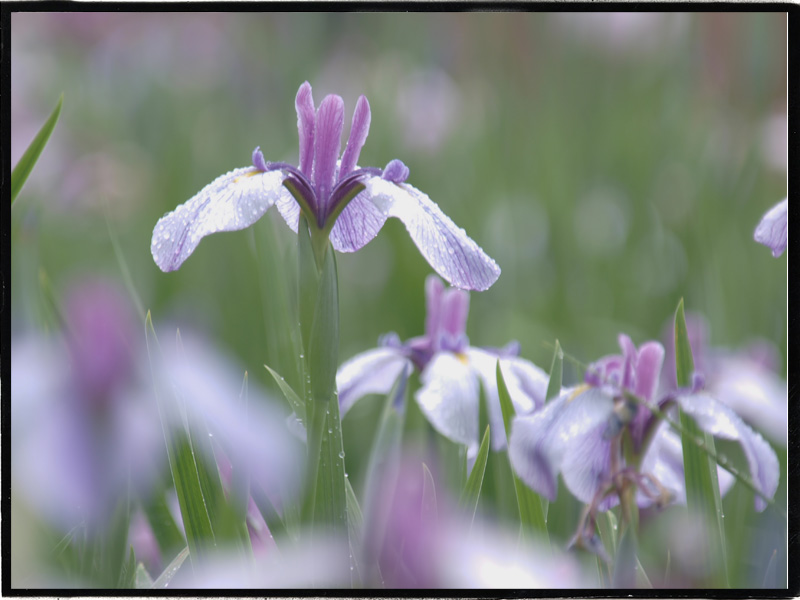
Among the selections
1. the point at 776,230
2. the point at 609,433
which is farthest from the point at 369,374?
the point at 776,230

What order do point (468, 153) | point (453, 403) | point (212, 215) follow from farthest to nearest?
point (468, 153) → point (453, 403) → point (212, 215)

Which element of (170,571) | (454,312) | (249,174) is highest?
(249,174)

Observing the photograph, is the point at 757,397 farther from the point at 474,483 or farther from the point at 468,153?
the point at 468,153

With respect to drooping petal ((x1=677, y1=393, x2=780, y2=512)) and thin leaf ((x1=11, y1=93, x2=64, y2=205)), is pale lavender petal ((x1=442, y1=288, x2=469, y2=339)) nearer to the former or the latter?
drooping petal ((x1=677, y1=393, x2=780, y2=512))

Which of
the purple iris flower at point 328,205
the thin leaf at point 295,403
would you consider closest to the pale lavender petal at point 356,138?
the purple iris flower at point 328,205

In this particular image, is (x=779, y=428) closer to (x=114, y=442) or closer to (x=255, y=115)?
(x=114, y=442)

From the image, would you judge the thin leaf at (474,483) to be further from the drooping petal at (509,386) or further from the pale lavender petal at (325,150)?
the pale lavender petal at (325,150)
